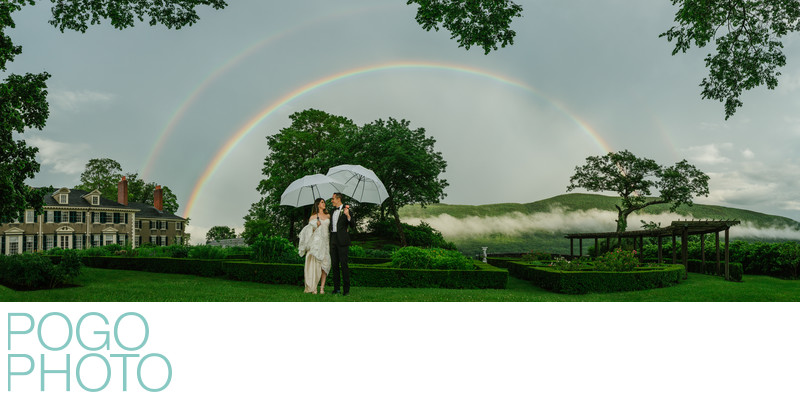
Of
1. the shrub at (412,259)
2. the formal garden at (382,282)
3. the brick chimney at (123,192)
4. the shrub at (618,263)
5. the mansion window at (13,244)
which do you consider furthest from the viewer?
the brick chimney at (123,192)

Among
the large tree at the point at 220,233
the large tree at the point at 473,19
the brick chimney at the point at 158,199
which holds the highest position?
the large tree at the point at 473,19

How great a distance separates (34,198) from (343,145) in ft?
70.0

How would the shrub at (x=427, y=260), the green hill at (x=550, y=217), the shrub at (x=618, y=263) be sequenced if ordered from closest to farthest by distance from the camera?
1. the shrub at (x=427, y=260)
2. the shrub at (x=618, y=263)
3. the green hill at (x=550, y=217)

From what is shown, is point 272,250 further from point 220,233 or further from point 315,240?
point 220,233

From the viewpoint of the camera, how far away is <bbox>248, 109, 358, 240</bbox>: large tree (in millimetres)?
36688

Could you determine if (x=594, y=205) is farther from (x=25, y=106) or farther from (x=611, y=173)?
(x=25, y=106)

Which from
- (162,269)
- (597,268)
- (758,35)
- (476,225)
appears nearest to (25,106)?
(162,269)

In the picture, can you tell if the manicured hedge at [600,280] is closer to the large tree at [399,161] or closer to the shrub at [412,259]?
the shrub at [412,259]

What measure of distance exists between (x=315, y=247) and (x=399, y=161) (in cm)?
2365

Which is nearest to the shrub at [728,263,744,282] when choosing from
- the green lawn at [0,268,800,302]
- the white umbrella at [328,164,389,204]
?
the green lawn at [0,268,800,302]

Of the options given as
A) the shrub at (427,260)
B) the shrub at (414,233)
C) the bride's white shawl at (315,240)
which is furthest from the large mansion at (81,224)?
the bride's white shawl at (315,240)

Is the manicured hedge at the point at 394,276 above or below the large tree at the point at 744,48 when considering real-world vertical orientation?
below

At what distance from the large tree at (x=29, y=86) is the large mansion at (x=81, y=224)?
1359 inches

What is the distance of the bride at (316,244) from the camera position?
10.9m
